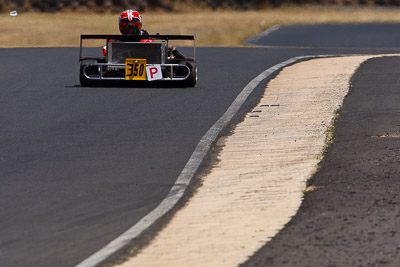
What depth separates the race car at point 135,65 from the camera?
15.6 metres

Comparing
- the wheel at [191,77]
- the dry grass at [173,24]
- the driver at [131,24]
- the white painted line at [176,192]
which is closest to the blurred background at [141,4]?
the dry grass at [173,24]

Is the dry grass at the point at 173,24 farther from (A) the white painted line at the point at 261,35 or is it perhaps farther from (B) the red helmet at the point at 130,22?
(B) the red helmet at the point at 130,22

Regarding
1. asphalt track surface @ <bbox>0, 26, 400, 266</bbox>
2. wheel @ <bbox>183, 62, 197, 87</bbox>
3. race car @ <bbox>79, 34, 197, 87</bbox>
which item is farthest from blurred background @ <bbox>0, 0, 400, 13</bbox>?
wheel @ <bbox>183, 62, 197, 87</bbox>

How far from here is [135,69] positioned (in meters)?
15.6

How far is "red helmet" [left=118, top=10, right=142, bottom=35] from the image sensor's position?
16281 millimetres

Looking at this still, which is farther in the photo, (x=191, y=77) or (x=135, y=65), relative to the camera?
(x=191, y=77)

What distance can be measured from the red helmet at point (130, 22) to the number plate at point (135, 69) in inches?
38.7

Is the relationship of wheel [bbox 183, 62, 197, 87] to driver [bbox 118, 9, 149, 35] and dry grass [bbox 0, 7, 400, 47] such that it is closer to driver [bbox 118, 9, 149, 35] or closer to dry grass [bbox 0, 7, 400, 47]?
driver [bbox 118, 9, 149, 35]

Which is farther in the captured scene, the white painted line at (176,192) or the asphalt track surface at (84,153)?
the asphalt track surface at (84,153)

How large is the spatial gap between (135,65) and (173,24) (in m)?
21.2

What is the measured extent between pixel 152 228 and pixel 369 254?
1.48 meters

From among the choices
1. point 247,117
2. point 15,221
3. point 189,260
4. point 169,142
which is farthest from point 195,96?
point 189,260

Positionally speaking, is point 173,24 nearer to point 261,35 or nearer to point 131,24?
point 261,35

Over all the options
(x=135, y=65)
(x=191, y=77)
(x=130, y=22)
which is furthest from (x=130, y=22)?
(x=191, y=77)
